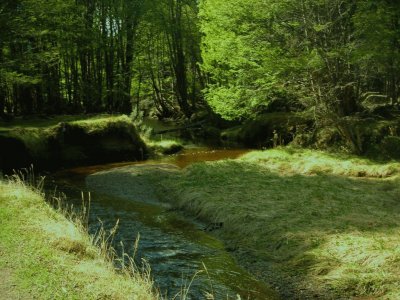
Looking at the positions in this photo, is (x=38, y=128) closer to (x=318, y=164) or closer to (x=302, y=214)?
(x=318, y=164)

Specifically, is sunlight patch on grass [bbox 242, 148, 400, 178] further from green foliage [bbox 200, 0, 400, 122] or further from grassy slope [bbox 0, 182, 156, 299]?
grassy slope [bbox 0, 182, 156, 299]

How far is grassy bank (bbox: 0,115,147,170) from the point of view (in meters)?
17.8

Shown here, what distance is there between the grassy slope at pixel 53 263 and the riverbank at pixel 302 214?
286 centimetres

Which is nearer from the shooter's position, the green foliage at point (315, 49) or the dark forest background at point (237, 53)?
the green foliage at point (315, 49)

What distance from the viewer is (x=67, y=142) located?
20.1m

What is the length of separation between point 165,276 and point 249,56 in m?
14.2

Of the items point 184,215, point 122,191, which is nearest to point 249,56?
point 122,191

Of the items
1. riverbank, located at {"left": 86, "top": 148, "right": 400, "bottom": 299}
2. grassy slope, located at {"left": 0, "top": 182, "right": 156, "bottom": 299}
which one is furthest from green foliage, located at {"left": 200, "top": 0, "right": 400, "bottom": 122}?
grassy slope, located at {"left": 0, "top": 182, "right": 156, "bottom": 299}

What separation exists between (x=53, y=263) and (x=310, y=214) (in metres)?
6.06

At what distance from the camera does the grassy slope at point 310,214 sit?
7.24m

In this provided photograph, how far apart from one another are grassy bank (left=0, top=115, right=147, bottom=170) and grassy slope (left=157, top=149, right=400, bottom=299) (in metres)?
6.09

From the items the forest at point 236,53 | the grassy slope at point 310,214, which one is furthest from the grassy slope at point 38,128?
the grassy slope at point 310,214

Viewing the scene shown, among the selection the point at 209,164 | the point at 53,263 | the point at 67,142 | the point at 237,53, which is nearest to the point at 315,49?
the point at 237,53

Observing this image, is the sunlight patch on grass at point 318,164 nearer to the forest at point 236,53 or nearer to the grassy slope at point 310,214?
the grassy slope at point 310,214
